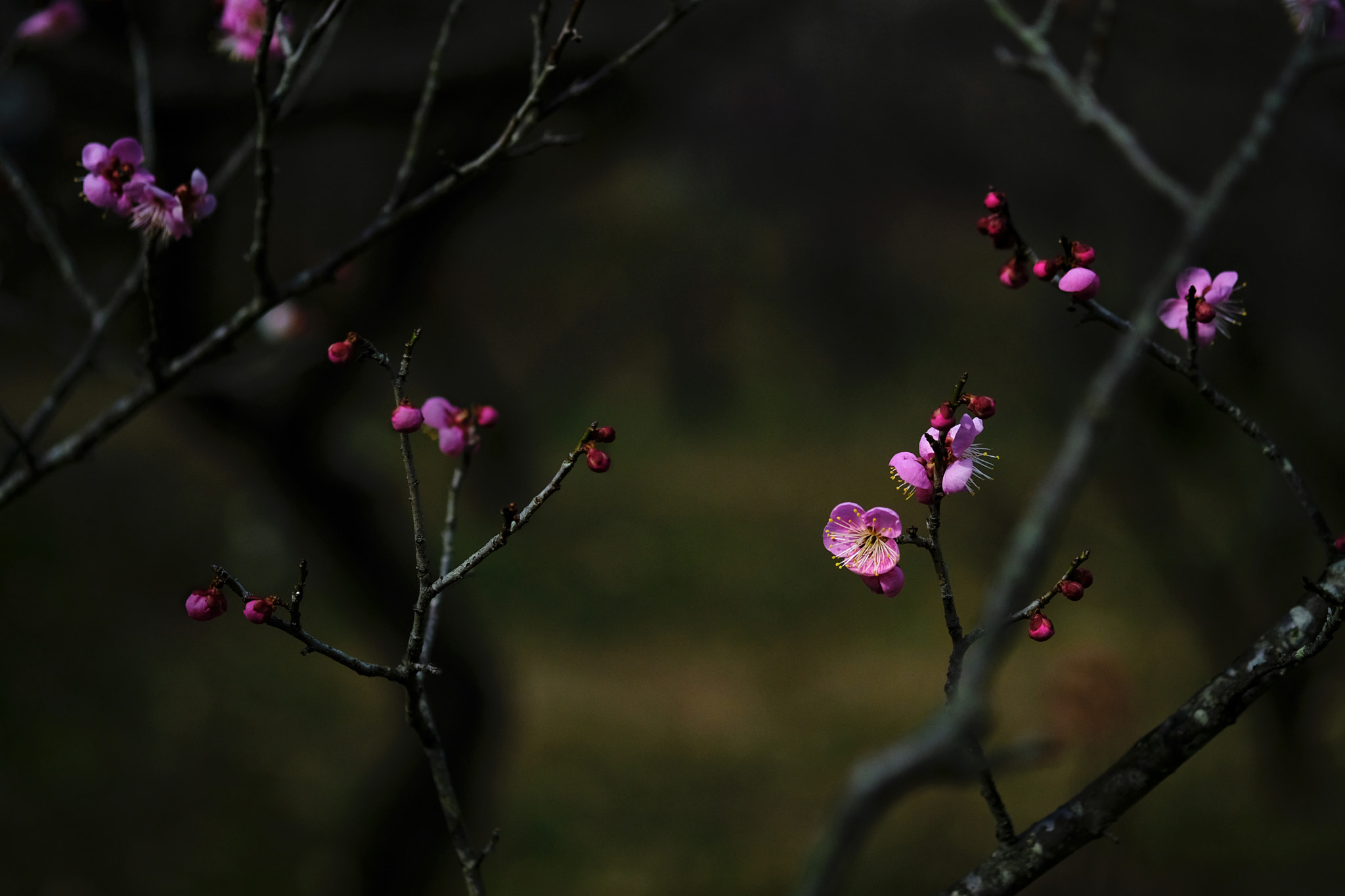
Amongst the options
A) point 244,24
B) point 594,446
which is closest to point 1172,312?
point 594,446

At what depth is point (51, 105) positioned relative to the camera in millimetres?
2244

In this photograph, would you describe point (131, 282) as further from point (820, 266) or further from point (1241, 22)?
point (820, 266)

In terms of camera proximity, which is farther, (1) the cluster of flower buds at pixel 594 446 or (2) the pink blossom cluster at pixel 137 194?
(2) the pink blossom cluster at pixel 137 194

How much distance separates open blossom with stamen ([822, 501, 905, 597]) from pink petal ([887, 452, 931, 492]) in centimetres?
6

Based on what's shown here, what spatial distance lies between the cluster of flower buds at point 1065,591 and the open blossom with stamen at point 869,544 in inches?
4.2

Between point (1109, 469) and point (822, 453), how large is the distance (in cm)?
478

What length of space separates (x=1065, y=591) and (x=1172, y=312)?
299mm

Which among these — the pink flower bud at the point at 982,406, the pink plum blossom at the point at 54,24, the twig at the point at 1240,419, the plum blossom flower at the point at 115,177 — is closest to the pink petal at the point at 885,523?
the pink flower bud at the point at 982,406

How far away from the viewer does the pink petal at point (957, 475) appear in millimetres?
654

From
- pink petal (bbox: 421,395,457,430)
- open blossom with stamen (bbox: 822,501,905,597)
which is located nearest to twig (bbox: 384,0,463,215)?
pink petal (bbox: 421,395,457,430)

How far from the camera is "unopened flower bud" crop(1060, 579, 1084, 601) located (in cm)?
70

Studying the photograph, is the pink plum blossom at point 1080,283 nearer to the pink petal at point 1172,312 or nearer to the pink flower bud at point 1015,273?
the pink flower bud at point 1015,273

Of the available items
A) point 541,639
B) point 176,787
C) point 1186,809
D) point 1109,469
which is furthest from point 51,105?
point 1186,809

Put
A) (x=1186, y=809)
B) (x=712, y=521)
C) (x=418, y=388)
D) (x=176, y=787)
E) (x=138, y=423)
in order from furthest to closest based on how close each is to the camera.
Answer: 1. (x=138, y=423)
2. (x=712, y=521)
3. (x=418, y=388)
4. (x=176, y=787)
5. (x=1186, y=809)
